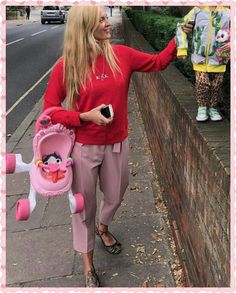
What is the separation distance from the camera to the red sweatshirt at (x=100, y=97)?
2.90 metres

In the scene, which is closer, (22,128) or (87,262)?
(87,262)

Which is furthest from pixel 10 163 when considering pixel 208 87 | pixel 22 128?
pixel 22 128

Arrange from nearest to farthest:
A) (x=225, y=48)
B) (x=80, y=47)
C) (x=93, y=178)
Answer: (x=225, y=48), (x=80, y=47), (x=93, y=178)

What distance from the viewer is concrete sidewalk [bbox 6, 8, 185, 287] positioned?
339 cm

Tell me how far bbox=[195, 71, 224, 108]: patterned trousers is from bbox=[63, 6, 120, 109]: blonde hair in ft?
2.28

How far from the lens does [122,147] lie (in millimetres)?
3219

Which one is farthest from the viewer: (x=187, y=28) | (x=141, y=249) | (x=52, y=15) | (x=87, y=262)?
(x=52, y=15)

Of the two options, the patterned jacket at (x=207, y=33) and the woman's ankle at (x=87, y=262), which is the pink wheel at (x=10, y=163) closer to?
the woman's ankle at (x=87, y=262)

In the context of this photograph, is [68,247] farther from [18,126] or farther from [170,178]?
[18,126]

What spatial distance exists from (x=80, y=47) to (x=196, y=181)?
1.12 meters

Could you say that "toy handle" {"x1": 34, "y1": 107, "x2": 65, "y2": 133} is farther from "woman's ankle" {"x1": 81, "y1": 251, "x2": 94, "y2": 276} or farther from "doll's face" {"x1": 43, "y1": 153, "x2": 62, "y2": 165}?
"woman's ankle" {"x1": 81, "y1": 251, "x2": 94, "y2": 276}

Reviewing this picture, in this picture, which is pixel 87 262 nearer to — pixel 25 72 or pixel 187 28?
pixel 187 28

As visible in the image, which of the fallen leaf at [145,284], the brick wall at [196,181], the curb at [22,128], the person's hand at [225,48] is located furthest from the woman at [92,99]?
the curb at [22,128]

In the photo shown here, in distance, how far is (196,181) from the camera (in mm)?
2926
